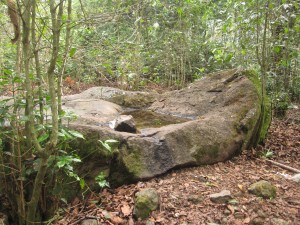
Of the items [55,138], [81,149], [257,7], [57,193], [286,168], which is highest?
[257,7]

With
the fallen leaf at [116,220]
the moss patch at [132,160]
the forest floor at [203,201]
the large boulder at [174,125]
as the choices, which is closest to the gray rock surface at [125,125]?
the large boulder at [174,125]

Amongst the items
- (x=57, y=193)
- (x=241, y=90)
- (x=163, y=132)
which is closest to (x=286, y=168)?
(x=241, y=90)

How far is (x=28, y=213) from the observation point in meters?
2.42

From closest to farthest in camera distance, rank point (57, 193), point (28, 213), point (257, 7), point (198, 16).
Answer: point (28, 213) → point (57, 193) → point (257, 7) → point (198, 16)

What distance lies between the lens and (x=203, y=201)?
2.91 meters

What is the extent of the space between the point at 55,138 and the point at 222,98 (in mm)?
3494

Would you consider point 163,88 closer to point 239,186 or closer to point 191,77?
point 191,77

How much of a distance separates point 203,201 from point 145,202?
634 millimetres

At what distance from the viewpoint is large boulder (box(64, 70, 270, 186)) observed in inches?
124

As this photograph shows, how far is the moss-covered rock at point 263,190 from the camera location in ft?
9.67

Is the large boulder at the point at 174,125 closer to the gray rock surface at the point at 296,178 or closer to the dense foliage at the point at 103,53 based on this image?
the dense foliage at the point at 103,53

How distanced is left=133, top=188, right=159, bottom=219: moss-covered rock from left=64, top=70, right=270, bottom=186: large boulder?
392 millimetres

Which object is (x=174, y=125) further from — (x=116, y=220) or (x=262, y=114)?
(x=116, y=220)

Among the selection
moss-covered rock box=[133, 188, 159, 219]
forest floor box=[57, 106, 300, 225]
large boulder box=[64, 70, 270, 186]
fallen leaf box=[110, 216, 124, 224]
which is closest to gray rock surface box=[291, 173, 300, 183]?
forest floor box=[57, 106, 300, 225]
